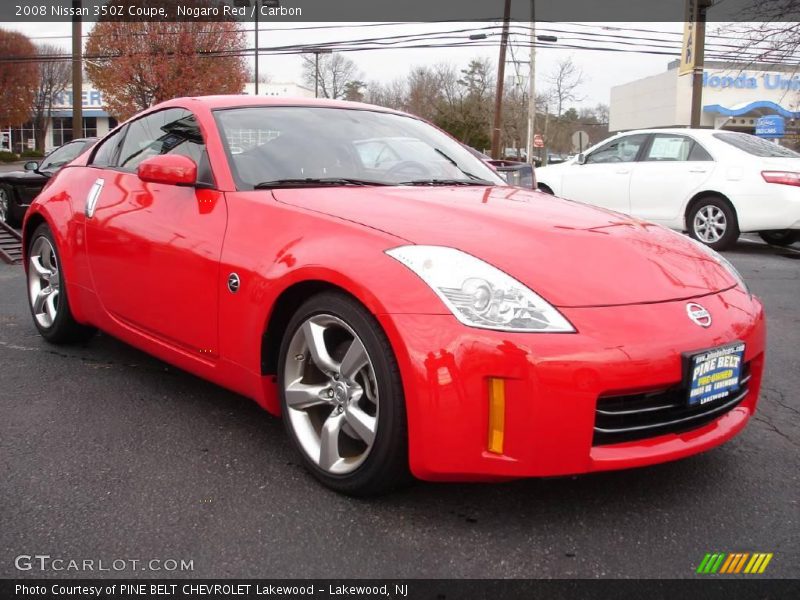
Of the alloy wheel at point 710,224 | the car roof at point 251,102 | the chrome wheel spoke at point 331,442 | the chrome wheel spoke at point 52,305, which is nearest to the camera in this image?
the chrome wheel spoke at point 331,442

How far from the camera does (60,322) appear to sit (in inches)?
159

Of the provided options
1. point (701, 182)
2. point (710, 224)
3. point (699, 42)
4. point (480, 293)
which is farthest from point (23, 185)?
point (699, 42)

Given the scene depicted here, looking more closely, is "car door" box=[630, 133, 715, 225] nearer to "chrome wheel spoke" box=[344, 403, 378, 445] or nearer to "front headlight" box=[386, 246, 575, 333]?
"front headlight" box=[386, 246, 575, 333]

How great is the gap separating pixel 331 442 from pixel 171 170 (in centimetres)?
132

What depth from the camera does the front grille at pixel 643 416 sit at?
210 cm

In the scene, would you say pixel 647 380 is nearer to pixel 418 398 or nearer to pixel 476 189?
pixel 418 398

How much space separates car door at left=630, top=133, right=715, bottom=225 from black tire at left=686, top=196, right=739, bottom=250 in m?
0.15

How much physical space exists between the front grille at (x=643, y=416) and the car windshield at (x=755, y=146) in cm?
722

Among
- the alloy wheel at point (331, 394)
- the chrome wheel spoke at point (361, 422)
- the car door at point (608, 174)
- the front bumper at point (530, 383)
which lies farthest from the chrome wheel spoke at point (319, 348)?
the car door at point (608, 174)

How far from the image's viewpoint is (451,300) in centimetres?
213

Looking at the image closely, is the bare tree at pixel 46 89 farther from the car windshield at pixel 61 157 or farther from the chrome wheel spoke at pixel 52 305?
the chrome wheel spoke at pixel 52 305

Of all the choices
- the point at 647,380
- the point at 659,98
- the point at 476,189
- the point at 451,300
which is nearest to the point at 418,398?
the point at 451,300

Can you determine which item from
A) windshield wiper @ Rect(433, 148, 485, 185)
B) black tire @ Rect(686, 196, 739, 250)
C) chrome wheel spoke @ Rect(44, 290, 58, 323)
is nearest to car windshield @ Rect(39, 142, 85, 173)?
chrome wheel spoke @ Rect(44, 290, 58, 323)

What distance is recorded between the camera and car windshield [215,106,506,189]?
304cm
